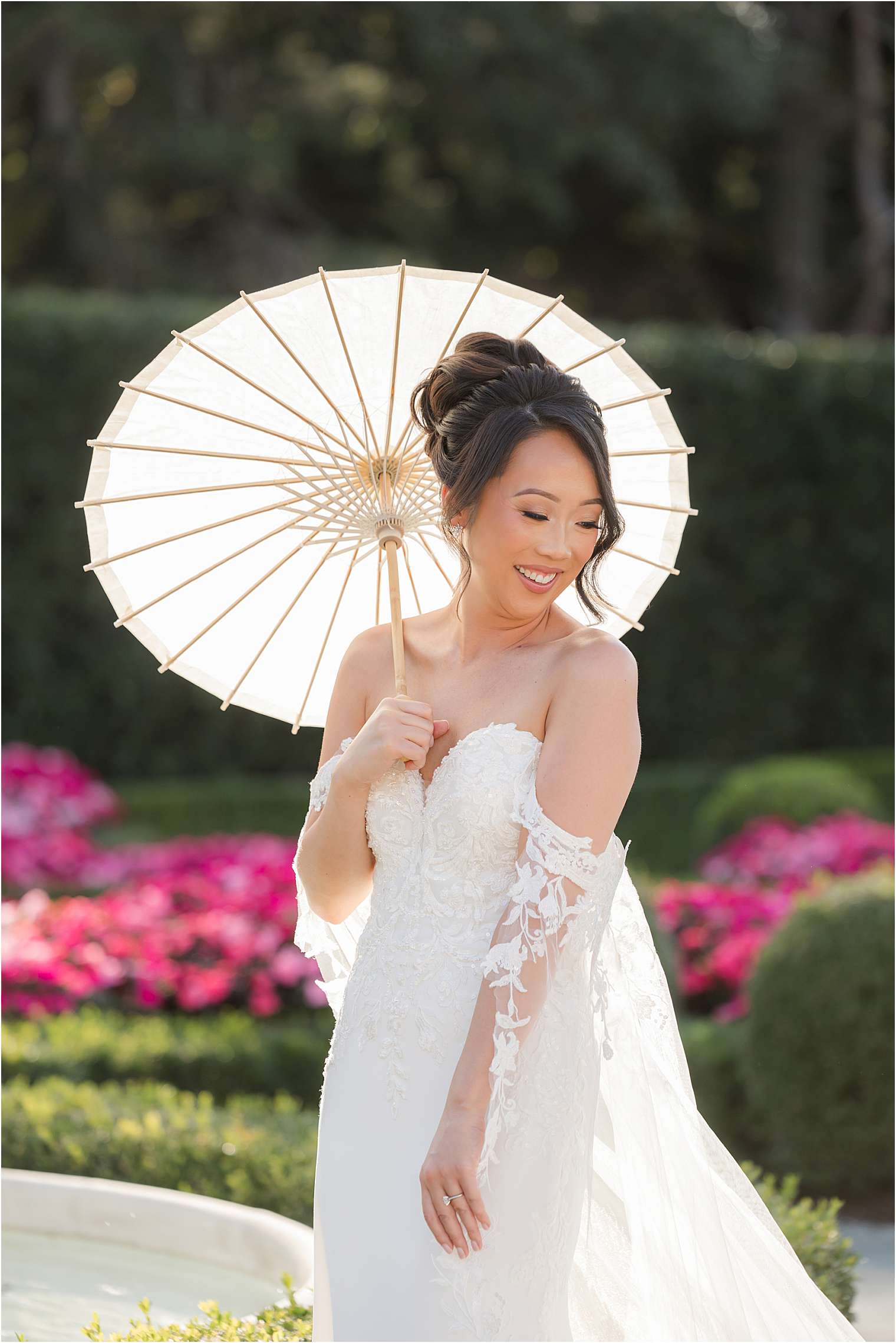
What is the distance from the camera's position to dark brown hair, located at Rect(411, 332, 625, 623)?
2340mm

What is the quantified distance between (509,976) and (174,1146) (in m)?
2.42

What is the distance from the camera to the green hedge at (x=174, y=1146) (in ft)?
13.5

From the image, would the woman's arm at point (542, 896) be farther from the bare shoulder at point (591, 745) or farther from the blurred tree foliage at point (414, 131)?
the blurred tree foliage at point (414, 131)

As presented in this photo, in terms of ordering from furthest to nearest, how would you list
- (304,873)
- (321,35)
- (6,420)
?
(321,35)
(6,420)
(304,873)

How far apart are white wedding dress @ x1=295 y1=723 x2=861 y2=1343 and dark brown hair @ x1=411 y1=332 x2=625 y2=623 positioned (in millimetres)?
383

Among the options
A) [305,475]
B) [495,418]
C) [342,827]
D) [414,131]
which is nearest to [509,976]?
[342,827]

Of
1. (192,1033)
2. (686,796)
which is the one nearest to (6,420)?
(686,796)

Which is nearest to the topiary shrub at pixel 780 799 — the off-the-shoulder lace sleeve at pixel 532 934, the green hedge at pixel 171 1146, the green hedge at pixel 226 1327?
the green hedge at pixel 171 1146

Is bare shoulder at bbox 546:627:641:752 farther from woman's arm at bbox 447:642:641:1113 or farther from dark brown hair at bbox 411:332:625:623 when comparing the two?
dark brown hair at bbox 411:332:625:623

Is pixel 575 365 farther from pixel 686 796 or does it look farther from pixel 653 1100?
pixel 686 796

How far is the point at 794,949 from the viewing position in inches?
207

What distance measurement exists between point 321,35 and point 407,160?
5.39 ft

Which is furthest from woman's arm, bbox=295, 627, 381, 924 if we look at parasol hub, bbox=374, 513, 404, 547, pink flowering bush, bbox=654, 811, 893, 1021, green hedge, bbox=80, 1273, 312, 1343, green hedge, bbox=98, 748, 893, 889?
green hedge, bbox=98, 748, 893, 889

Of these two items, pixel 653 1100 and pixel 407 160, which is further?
pixel 407 160
